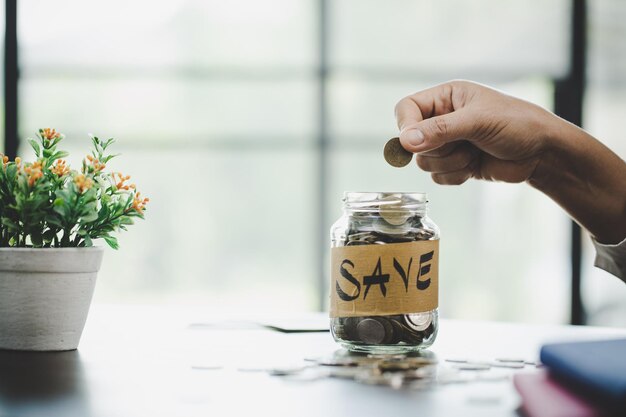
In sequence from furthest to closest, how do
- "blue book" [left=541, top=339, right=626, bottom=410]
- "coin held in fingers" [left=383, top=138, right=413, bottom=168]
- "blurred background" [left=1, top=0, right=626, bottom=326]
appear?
"blurred background" [left=1, top=0, right=626, bottom=326] → "coin held in fingers" [left=383, top=138, right=413, bottom=168] → "blue book" [left=541, top=339, right=626, bottom=410]

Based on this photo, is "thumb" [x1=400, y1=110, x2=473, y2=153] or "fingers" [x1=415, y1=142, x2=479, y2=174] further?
"fingers" [x1=415, y1=142, x2=479, y2=174]

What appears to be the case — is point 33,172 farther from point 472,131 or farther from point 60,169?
point 472,131

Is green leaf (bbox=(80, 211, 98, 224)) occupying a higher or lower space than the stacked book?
higher

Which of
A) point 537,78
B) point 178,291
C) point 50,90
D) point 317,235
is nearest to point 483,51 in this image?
point 537,78

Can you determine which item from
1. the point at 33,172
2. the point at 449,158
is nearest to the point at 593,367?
the point at 33,172

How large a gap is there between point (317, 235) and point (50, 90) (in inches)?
62.6

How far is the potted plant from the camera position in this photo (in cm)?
101

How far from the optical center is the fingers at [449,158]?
156cm

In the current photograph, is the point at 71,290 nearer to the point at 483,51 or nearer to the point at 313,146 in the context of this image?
the point at 313,146

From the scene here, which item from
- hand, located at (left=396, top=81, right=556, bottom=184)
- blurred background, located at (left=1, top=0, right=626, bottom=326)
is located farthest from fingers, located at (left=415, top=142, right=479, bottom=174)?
blurred background, located at (left=1, top=0, right=626, bottom=326)

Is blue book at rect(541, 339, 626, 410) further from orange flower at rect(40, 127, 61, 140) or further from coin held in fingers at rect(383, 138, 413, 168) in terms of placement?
orange flower at rect(40, 127, 61, 140)

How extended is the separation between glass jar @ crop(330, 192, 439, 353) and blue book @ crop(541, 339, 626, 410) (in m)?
0.20

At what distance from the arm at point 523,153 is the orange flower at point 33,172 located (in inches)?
23.6

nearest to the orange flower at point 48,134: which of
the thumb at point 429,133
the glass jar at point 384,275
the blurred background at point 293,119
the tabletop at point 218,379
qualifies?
the tabletop at point 218,379
